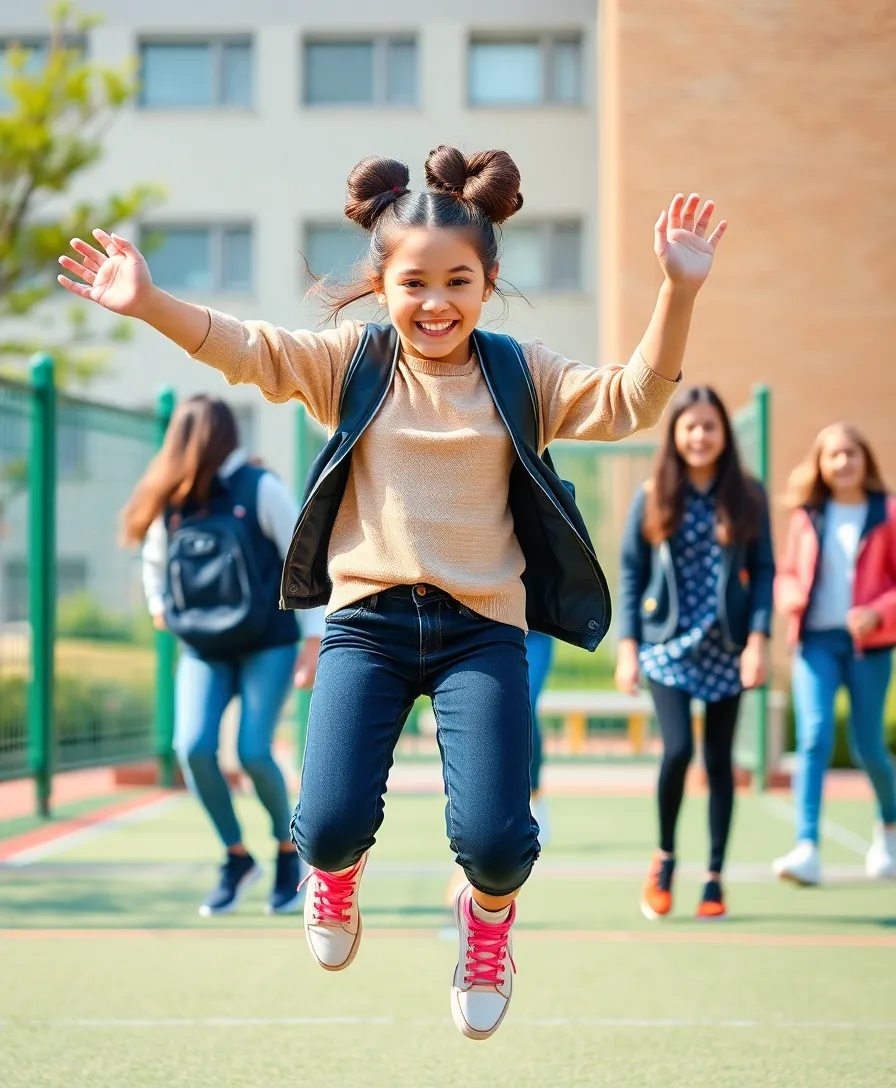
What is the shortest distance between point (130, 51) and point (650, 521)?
20.5 meters

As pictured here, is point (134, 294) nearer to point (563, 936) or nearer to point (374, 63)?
point (563, 936)

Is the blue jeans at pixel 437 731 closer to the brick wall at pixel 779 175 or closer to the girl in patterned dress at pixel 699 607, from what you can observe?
the girl in patterned dress at pixel 699 607

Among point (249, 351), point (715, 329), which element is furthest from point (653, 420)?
point (715, 329)

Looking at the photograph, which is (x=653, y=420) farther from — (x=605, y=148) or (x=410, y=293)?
(x=605, y=148)

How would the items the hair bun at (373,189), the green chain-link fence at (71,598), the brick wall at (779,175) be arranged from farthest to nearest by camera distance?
the brick wall at (779,175), the green chain-link fence at (71,598), the hair bun at (373,189)

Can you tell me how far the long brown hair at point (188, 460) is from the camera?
20.8ft

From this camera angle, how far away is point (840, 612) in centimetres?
714

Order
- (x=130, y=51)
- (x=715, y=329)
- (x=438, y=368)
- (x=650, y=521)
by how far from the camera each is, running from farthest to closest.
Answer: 1. (x=130, y=51)
2. (x=715, y=329)
3. (x=650, y=521)
4. (x=438, y=368)

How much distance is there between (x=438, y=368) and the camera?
3740 millimetres

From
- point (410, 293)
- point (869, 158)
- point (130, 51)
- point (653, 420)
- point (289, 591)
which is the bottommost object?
point (289, 591)

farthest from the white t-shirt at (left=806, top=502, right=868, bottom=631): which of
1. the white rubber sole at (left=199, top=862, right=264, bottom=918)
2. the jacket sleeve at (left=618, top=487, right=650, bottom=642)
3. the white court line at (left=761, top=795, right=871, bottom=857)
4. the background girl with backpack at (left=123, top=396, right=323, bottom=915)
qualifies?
the white rubber sole at (left=199, top=862, right=264, bottom=918)

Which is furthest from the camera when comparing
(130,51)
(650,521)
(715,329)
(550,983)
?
(130,51)

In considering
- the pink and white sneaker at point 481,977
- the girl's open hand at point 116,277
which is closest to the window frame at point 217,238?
the girl's open hand at point 116,277

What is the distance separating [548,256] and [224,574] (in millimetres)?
19006
